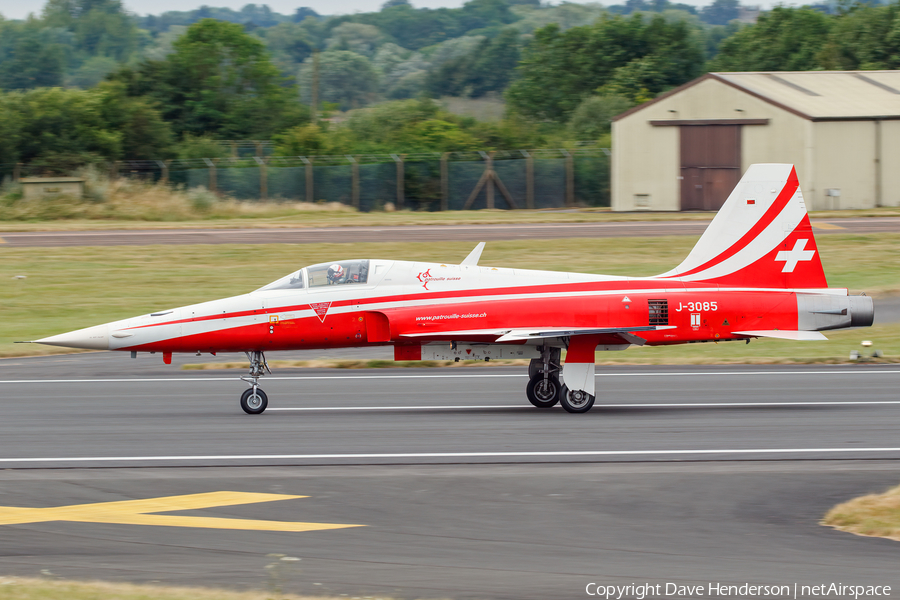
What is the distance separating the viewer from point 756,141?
52.1m

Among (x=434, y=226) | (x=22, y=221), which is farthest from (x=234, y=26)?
(x=434, y=226)

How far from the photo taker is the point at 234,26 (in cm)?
8562

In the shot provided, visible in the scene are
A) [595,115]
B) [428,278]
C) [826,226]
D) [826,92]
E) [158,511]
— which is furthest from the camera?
[595,115]

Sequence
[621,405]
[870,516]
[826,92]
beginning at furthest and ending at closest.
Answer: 1. [826,92]
2. [621,405]
3. [870,516]

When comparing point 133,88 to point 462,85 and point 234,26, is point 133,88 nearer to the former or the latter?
point 234,26

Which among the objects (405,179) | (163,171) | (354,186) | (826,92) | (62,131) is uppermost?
(826,92)

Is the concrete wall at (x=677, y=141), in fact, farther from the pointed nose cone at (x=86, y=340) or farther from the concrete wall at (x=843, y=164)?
the pointed nose cone at (x=86, y=340)

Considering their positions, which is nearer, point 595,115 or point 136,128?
point 136,128

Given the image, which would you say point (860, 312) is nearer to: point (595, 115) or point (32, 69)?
point (595, 115)

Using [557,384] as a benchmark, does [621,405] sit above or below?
below

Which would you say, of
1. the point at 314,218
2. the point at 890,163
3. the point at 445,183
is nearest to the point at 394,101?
the point at 445,183

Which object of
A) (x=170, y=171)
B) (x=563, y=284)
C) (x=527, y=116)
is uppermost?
(x=527, y=116)

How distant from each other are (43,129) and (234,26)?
99.9 feet

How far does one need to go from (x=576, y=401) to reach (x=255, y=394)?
15.1 feet
